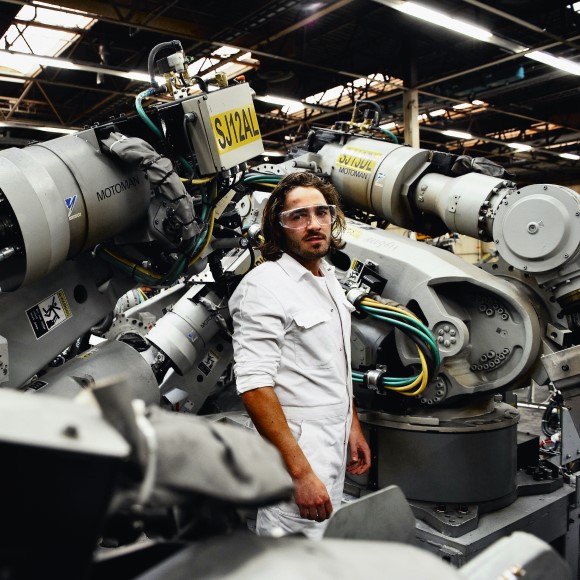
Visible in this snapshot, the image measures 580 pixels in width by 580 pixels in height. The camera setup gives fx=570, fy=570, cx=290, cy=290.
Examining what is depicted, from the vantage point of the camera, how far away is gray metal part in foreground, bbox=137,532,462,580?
0.68 meters

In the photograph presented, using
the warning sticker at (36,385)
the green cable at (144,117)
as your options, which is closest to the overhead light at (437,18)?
the green cable at (144,117)

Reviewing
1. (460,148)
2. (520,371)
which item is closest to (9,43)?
(520,371)

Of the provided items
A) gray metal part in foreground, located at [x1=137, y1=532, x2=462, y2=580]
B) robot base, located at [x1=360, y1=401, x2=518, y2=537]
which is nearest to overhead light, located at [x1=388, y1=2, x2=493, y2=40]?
robot base, located at [x1=360, y1=401, x2=518, y2=537]

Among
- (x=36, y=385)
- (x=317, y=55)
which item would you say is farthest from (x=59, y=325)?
(x=317, y=55)

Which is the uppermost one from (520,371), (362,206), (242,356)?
(362,206)

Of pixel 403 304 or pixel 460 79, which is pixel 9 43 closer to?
pixel 460 79

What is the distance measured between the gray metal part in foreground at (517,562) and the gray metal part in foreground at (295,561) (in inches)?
4.2

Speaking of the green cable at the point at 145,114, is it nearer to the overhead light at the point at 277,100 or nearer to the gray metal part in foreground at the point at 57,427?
the gray metal part in foreground at the point at 57,427

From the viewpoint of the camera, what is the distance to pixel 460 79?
9586 mm

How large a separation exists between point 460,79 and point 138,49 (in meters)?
5.24

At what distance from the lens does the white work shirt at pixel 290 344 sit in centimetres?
190

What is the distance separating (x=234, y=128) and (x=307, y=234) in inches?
33.9

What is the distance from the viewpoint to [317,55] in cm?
916

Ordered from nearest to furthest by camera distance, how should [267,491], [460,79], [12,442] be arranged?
[12,442]
[267,491]
[460,79]
